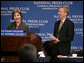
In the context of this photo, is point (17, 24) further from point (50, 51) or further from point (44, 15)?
point (44, 15)

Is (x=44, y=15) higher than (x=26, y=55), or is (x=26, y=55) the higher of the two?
(x=44, y=15)

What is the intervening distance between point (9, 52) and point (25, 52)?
2.85 ft

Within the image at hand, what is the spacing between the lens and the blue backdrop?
7453 millimetres

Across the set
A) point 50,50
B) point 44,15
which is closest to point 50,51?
point 50,50

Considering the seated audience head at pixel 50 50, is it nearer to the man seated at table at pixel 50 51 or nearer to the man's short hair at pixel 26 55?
the man seated at table at pixel 50 51

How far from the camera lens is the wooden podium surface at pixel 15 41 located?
283cm

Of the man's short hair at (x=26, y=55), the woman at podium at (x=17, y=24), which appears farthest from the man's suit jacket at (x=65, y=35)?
the man's short hair at (x=26, y=55)

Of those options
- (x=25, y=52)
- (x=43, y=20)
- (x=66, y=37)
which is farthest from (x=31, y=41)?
(x=43, y=20)

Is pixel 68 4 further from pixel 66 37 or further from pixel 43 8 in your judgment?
pixel 66 37

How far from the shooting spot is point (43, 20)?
295 inches

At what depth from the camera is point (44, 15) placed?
24.7ft

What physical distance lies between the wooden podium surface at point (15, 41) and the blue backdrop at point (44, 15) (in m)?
4.58

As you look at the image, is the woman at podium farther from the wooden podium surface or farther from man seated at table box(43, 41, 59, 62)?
man seated at table box(43, 41, 59, 62)

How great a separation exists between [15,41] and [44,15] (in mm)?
4718
